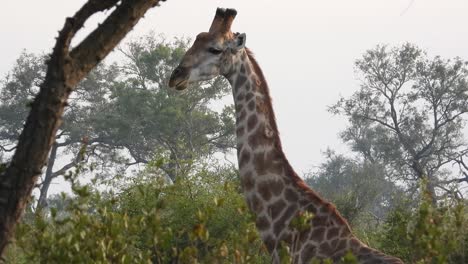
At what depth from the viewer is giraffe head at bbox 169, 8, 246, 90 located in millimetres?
9641

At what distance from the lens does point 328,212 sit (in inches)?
336

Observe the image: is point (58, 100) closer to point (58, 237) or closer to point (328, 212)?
point (58, 237)

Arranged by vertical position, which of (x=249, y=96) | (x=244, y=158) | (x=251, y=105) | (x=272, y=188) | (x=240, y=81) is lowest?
(x=272, y=188)

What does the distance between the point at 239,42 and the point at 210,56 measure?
0.91 feet

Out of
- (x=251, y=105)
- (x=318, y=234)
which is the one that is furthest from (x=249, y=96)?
(x=318, y=234)

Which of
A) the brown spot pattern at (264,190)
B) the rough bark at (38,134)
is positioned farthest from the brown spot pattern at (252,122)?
the rough bark at (38,134)

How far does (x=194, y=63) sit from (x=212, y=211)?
4.51m

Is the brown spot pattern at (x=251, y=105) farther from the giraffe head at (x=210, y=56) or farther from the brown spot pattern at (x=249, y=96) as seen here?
the giraffe head at (x=210, y=56)

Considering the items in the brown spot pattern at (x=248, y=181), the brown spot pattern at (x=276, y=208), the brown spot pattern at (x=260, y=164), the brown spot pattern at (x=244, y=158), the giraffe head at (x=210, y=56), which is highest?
the giraffe head at (x=210, y=56)

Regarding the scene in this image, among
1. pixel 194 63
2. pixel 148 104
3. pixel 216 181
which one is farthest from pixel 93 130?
pixel 194 63

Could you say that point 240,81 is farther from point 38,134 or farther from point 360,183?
point 360,183

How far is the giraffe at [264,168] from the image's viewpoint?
836cm

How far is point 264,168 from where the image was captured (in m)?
8.99

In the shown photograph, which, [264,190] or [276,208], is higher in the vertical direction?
[264,190]
